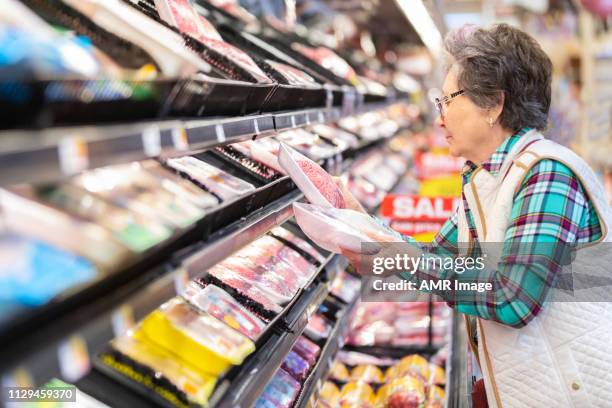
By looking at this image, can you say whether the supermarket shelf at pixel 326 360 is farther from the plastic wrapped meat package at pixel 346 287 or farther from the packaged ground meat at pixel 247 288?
the packaged ground meat at pixel 247 288

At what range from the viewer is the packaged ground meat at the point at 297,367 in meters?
2.25

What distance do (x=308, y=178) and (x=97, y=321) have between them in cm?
87

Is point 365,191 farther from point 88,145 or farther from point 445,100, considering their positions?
point 88,145

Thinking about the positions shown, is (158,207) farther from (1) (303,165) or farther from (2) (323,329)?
(2) (323,329)

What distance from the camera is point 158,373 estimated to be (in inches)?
55.5

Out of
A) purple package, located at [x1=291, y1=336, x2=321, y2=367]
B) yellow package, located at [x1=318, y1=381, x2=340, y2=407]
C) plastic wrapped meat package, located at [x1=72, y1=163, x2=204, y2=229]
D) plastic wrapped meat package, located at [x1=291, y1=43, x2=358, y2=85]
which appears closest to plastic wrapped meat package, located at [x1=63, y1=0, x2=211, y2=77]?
plastic wrapped meat package, located at [x1=72, y1=163, x2=204, y2=229]

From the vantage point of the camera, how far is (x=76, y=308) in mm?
1102

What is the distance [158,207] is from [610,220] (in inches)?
44.0

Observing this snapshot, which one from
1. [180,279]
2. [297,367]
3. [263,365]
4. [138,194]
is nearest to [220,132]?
[138,194]

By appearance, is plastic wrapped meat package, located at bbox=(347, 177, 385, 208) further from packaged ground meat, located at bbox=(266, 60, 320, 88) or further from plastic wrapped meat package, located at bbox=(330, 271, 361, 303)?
packaged ground meat, located at bbox=(266, 60, 320, 88)

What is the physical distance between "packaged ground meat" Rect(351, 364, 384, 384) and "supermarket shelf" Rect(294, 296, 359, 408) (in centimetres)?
33

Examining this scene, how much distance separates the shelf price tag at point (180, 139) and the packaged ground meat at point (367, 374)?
2071 millimetres

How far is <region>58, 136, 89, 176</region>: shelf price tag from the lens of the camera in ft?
3.13

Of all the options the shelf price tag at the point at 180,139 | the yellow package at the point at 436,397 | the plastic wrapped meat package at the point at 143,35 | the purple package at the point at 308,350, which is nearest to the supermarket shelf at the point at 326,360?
the purple package at the point at 308,350
